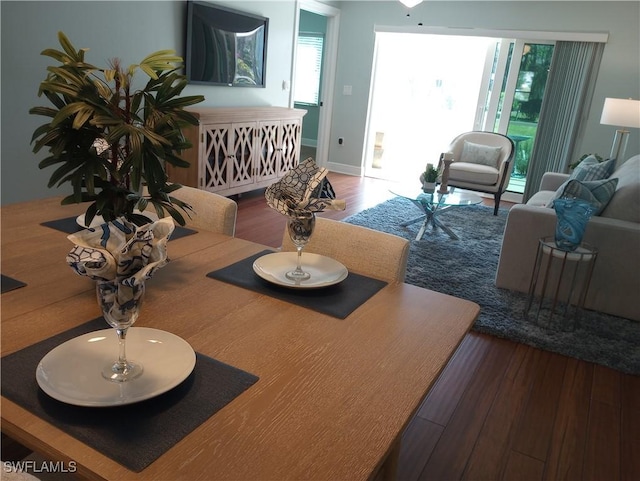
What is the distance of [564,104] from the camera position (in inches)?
223

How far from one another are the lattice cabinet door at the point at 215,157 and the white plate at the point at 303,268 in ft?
10.4

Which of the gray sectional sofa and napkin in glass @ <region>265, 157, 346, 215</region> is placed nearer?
napkin in glass @ <region>265, 157, 346, 215</region>

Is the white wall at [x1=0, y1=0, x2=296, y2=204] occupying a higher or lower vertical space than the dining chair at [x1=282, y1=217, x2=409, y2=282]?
higher

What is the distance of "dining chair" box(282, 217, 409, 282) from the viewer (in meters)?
1.60

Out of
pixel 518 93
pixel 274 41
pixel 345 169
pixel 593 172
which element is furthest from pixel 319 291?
pixel 345 169

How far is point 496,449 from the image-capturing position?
1.95 m

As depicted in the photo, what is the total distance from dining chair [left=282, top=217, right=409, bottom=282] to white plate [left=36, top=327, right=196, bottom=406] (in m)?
0.72

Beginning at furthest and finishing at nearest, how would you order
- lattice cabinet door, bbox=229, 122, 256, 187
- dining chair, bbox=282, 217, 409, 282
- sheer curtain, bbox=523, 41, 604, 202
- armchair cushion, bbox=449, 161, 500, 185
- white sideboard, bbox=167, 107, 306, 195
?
sheer curtain, bbox=523, 41, 604, 202 < armchair cushion, bbox=449, 161, 500, 185 < lattice cabinet door, bbox=229, 122, 256, 187 < white sideboard, bbox=167, 107, 306, 195 < dining chair, bbox=282, 217, 409, 282

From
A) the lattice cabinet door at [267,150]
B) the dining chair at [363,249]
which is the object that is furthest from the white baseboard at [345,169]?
the dining chair at [363,249]

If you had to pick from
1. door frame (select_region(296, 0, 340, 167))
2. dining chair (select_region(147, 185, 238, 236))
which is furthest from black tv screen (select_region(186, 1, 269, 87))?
dining chair (select_region(147, 185, 238, 236))

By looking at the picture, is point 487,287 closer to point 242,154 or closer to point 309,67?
point 242,154

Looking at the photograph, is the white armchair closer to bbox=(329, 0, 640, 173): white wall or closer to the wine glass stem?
bbox=(329, 0, 640, 173): white wall

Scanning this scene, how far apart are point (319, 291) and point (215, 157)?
11.5ft

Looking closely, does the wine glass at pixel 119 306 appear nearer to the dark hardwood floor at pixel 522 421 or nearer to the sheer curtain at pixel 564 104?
the dark hardwood floor at pixel 522 421
